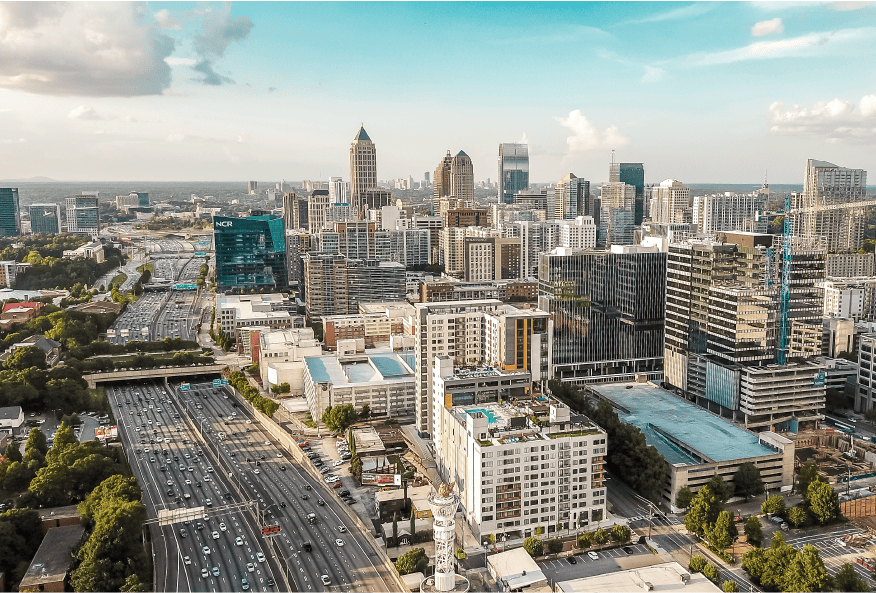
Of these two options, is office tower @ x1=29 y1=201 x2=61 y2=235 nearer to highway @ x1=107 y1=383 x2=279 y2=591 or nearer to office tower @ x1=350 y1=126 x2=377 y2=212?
office tower @ x1=350 y1=126 x2=377 y2=212

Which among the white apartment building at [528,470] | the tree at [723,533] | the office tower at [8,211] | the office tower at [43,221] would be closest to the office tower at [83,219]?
the office tower at [43,221]

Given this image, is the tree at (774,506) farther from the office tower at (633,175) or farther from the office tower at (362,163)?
the office tower at (633,175)

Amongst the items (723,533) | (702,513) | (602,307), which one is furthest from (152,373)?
(723,533)

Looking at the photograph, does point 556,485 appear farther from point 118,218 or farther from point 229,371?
point 118,218

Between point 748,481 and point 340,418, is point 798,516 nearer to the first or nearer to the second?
point 748,481

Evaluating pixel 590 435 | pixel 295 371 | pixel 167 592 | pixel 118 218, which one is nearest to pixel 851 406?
pixel 590 435

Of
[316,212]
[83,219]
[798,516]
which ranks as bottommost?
[798,516]
